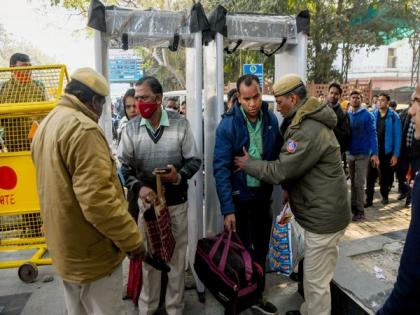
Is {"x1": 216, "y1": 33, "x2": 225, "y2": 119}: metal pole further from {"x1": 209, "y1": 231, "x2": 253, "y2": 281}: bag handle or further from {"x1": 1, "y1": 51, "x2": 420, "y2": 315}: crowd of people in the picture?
{"x1": 209, "y1": 231, "x2": 253, "y2": 281}: bag handle

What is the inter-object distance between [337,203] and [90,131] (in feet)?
5.73

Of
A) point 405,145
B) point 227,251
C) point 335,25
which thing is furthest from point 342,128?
point 335,25

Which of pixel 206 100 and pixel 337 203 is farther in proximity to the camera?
pixel 206 100

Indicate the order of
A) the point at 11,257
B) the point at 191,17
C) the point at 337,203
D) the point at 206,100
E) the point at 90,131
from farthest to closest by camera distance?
the point at 11,257, the point at 206,100, the point at 191,17, the point at 337,203, the point at 90,131

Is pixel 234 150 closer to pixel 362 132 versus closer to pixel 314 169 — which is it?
pixel 314 169

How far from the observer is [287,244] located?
2.80 metres

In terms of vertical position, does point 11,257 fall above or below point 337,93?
below

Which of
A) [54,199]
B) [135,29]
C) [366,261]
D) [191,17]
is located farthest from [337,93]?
[54,199]

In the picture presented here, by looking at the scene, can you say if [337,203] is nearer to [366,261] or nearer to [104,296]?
[366,261]

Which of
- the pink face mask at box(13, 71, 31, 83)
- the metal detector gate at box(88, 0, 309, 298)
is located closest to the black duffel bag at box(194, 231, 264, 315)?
the metal detector gate at box(88, 0, 309, 298)

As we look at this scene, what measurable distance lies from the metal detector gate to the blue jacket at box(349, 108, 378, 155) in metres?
2.18

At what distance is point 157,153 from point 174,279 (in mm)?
1039

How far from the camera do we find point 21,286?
3.67 metres

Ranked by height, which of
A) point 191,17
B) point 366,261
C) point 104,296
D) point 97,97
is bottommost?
point 366,261
